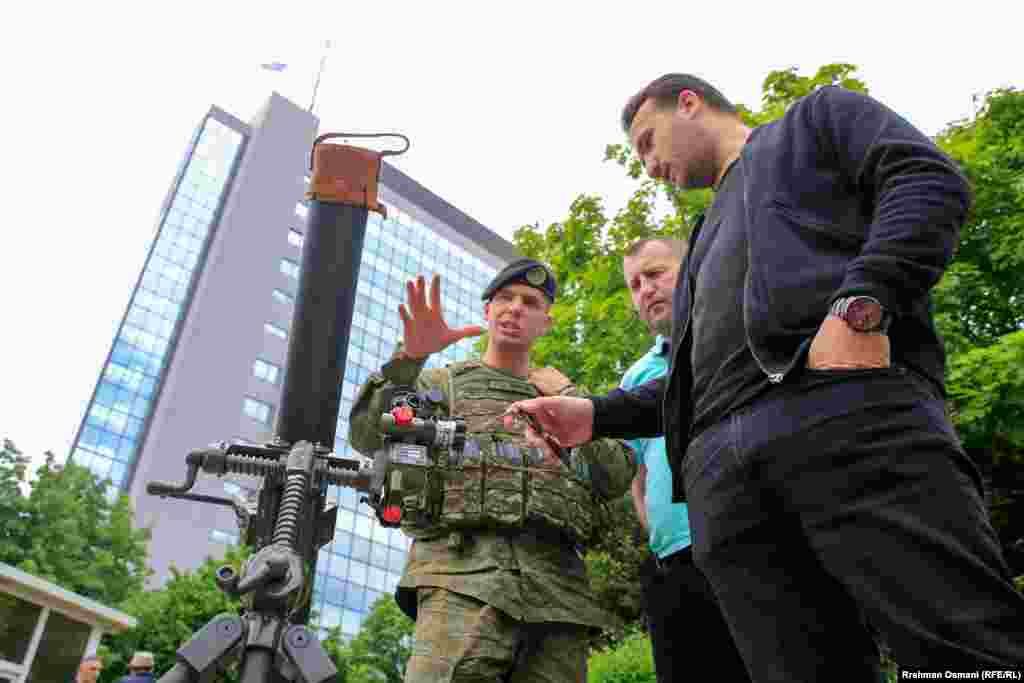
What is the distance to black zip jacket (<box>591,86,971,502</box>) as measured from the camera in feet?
4.95

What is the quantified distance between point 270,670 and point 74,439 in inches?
2537

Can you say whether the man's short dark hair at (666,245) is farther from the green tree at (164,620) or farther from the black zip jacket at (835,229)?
the green tree at (164,620)

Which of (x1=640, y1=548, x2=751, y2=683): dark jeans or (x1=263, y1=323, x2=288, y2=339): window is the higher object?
(x1=263, y1=323, x2=288, y2=339): window

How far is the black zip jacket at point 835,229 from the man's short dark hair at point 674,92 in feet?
0.78

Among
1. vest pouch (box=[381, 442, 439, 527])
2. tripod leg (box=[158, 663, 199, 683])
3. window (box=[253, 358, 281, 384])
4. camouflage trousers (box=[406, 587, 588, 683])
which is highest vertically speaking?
window (box=[253, 358, 281, 384])

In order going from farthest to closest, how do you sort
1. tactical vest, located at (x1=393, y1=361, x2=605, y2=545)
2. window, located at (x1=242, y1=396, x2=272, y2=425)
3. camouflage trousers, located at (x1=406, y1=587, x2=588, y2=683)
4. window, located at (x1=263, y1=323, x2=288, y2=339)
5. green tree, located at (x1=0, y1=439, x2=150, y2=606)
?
window, located at (x1=263, y1=323, x2=288, y2=339) < window, located at (x1=242, y1=396, x2=272, y2=425) < green tree, located at (x1=0, y1=439, x2=150, y2=606) < tactical vest, located at (x1=393, y1=361, x2=605, y2=545) < camouflage trousers, located at (x1=406, y1=587, x2=588, y2=683)

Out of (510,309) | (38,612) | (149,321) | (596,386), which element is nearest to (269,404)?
(149,321)

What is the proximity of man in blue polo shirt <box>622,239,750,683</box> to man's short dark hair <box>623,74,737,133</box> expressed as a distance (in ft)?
2.49

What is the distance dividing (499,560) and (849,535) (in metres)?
1.58

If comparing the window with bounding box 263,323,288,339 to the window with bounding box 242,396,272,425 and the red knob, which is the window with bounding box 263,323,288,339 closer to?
the window with bounding box 242,396,272,425

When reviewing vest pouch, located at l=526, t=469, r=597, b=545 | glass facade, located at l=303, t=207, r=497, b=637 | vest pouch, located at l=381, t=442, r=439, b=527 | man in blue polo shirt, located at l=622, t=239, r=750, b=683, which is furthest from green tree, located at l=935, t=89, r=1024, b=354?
glass facade, located at l=303, t=207, r=497, b=637

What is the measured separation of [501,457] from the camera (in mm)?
2957

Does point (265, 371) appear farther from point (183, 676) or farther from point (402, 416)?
point (183, 676)

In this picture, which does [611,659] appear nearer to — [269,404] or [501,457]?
[501,457]
